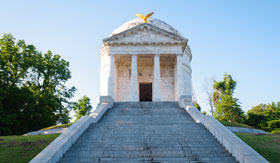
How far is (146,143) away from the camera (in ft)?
46.2

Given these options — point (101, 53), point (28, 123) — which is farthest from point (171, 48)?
point (28, 123)

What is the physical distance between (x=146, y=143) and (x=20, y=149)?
282 inches

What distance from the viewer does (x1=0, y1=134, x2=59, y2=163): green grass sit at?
14.0 meters

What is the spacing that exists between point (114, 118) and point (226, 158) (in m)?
10.2

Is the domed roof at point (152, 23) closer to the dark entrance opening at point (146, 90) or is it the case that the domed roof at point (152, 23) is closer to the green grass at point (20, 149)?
the dark entrance opening at point (146, 90)

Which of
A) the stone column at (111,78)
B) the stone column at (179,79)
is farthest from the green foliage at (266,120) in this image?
the stone column at (111,78)

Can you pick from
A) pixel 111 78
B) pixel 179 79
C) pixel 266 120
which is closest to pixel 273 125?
pixel 266 120

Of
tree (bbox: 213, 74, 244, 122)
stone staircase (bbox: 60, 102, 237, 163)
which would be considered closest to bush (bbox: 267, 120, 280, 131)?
tree (bbox: 213, 74, 244, 122)

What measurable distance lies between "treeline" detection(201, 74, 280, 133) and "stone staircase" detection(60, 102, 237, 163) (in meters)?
22.1

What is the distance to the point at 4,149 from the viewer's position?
1573 cm

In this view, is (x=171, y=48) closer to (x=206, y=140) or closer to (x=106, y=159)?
(x=206, y=140)

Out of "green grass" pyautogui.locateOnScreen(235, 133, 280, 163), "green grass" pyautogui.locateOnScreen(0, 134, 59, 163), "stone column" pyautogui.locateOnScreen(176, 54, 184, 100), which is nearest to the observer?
"green grass" pyautogui.locateOnScreen(235, 133, 280, 163)

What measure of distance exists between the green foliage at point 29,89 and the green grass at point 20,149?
15155mm

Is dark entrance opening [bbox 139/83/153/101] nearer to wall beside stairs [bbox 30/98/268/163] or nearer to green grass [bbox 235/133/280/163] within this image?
wall beside stairs [bbox 30/98/268/163]
